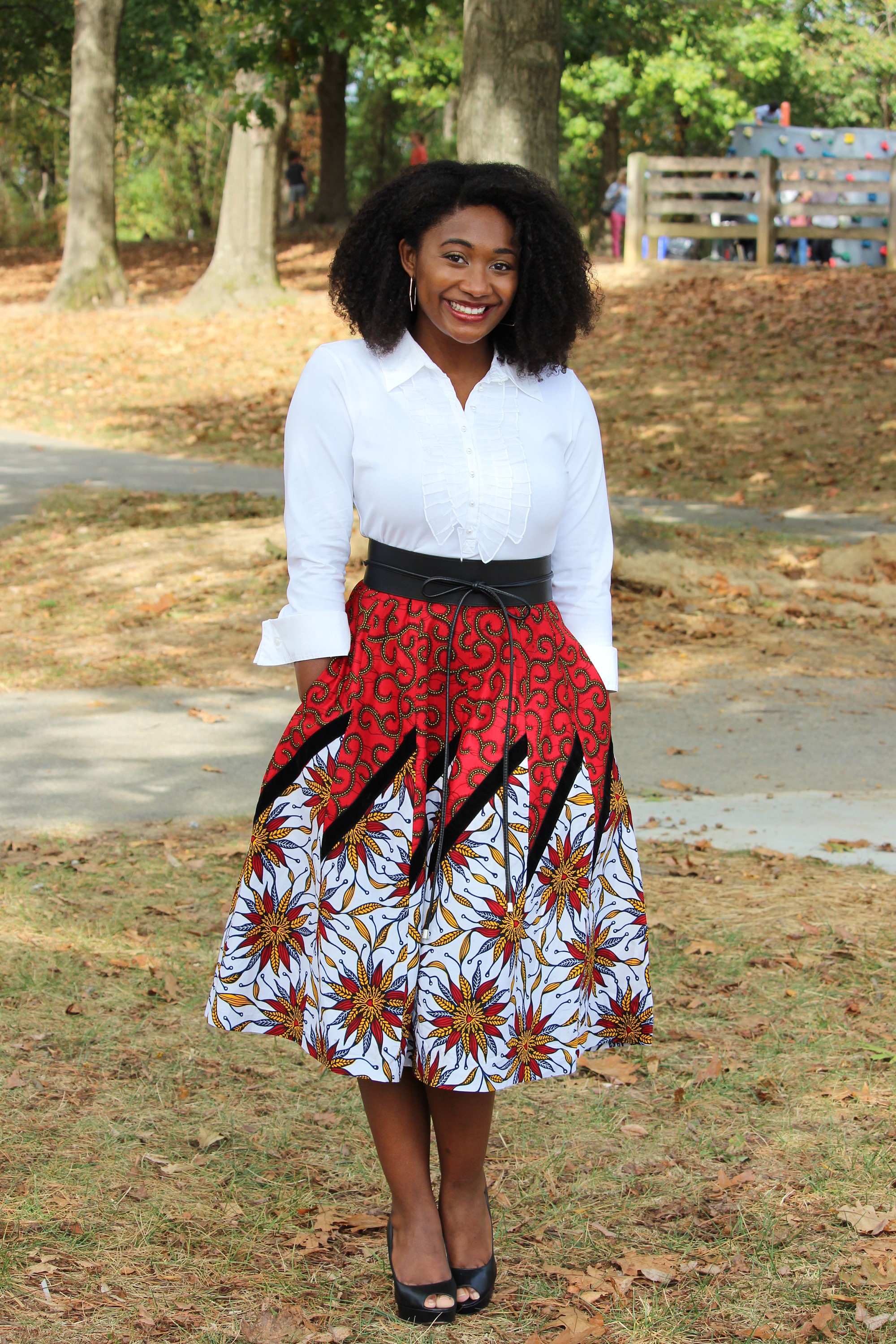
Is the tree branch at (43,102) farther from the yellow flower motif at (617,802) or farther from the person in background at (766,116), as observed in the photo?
the yellow flower motif at (617,802)

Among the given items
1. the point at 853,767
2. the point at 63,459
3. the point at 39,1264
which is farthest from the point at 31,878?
the point at 63,459

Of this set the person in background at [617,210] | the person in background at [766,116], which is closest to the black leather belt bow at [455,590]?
the person in background at [617,210]

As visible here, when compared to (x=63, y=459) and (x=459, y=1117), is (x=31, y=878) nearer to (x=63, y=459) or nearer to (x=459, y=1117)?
(x=459, y=1117)

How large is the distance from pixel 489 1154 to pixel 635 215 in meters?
→ 19.2

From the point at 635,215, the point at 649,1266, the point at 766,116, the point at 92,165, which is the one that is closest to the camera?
the point at 649,1266

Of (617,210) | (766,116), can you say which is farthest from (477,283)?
(766,116)

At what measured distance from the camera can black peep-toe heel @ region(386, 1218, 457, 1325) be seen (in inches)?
104

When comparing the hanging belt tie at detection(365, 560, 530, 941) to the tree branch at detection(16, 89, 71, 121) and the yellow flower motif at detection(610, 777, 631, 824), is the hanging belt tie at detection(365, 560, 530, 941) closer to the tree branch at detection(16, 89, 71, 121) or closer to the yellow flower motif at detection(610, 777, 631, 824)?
the yellow flower motif at detection(610, 777, 631, 824)

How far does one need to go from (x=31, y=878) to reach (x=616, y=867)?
2.55 m

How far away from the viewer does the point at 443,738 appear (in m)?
2.54

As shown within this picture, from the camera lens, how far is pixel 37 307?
2191 cm

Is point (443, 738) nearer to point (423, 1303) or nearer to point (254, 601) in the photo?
point (423, 1303)

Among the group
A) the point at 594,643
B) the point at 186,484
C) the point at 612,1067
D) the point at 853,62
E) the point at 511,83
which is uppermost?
the point at 853,62

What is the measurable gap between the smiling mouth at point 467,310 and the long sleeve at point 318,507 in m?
0.24
